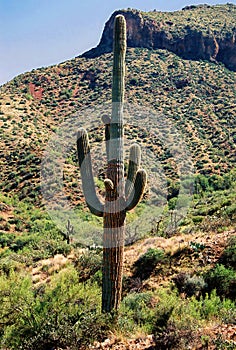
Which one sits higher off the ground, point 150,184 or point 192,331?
point 150,184

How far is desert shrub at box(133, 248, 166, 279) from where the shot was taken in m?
13.1

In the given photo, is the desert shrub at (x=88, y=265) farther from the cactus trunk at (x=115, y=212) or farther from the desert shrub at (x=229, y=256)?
the cactus trunk at (x=115, y=212)

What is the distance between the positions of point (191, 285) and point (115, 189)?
4902mm

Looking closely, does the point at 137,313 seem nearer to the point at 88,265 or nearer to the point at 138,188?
the point at 138,188

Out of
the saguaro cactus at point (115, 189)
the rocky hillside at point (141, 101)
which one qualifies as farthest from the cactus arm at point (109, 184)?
the rocky hillside at point (141, 101)

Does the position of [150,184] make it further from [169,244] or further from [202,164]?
[169,244]

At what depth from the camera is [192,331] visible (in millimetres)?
6492

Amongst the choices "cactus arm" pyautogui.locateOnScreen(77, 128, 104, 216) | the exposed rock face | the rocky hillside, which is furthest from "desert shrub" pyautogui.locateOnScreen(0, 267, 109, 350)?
the exposed rock face

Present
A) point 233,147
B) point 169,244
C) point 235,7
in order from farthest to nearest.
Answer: point 235,7 < point 233,147 < point 169,244

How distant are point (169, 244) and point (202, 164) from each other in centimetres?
2356

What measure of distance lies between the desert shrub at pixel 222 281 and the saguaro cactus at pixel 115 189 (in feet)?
13.5

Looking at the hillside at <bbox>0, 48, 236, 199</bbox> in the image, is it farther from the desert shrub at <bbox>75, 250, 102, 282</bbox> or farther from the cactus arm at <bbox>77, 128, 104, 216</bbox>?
the cactus arm at <bbox>77, 128, 104, 216</bbox>

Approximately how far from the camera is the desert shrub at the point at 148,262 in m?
13.1

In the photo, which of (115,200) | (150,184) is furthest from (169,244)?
(150,184)
